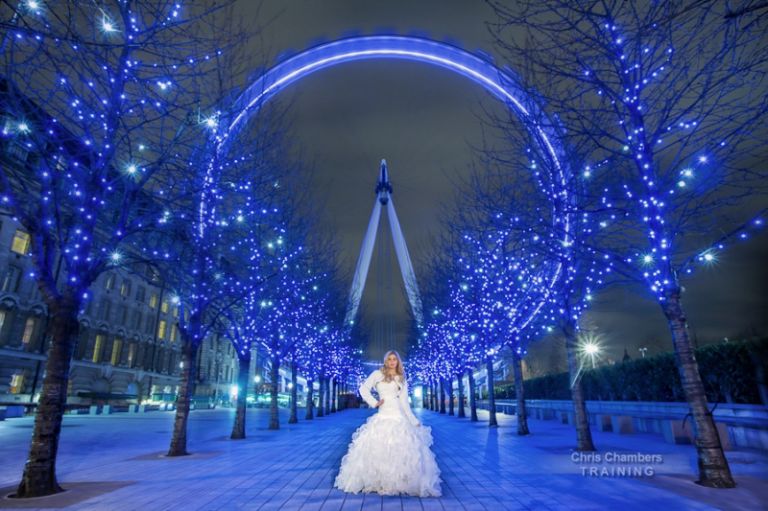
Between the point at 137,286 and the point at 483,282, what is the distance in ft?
144

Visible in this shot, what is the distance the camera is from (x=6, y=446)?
13.7 meters

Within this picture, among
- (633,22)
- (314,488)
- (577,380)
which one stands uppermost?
(633,22)

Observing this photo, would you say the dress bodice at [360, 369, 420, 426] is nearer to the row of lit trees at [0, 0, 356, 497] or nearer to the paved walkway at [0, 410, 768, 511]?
the paved walkway at [0, 410, 768, 511]

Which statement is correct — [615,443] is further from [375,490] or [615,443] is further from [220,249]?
[220,249]

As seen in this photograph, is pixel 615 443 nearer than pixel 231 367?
Yes

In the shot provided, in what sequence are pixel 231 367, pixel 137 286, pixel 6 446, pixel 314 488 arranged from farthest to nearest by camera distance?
1. pixel 231 367
2. pixel 137 286
3. pixel 6 446
4. pixel 314 488

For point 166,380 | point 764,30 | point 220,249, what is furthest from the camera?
point 166,380

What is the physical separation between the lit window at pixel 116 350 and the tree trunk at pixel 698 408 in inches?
1991

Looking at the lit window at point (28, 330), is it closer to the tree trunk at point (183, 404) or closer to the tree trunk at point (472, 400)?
the tree trunk at point (183, 404)

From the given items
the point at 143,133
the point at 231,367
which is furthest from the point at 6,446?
the point at 231,367

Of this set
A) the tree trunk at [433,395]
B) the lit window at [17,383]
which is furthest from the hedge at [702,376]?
the lit window at [17,383]

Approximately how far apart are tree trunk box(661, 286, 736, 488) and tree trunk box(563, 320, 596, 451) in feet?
13.4

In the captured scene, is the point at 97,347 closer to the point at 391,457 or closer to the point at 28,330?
the point at 28,330

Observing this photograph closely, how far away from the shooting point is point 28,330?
119 feet
